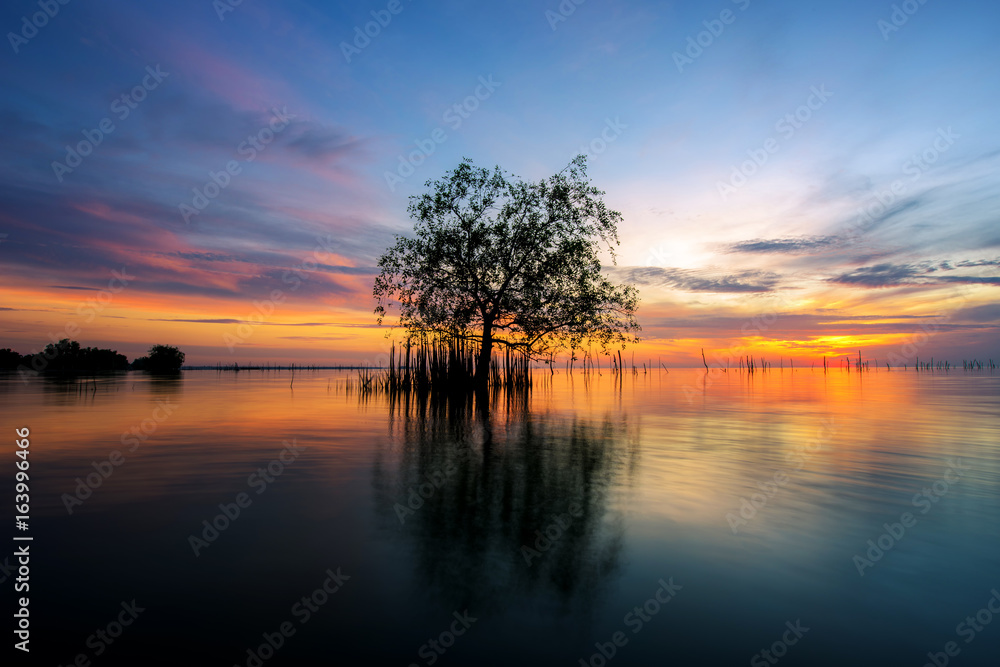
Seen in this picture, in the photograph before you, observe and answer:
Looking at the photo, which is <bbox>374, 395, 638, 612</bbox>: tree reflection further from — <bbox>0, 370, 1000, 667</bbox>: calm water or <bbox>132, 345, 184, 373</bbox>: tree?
<bbox>132, 345, 184, 373</bbox>: tree

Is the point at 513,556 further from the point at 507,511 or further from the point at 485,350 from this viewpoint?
the point at 485,350

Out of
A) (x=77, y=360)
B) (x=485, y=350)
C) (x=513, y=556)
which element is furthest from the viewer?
(x=77, y=360)

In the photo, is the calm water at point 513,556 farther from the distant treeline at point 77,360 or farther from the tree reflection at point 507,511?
the distant treeline at point 77,360

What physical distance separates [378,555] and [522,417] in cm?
1393

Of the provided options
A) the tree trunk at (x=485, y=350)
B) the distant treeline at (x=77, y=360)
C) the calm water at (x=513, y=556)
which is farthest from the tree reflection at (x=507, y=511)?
the distant treeline at (x=77, y=360)

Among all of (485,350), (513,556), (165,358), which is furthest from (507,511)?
(165,358)

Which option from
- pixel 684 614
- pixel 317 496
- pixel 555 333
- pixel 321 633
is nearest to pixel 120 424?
pixel 317 496

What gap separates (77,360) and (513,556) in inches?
4579

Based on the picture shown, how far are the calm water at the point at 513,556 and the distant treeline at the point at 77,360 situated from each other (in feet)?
304

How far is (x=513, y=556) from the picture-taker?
515cm

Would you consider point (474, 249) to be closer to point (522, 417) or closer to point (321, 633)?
point (522, 417)

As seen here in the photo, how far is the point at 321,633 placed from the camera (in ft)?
12.3

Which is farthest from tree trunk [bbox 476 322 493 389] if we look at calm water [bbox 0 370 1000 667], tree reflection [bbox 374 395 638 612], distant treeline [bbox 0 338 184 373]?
distant treeline [bbox 0 338 184 373]

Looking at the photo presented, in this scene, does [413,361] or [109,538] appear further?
[413,361]
